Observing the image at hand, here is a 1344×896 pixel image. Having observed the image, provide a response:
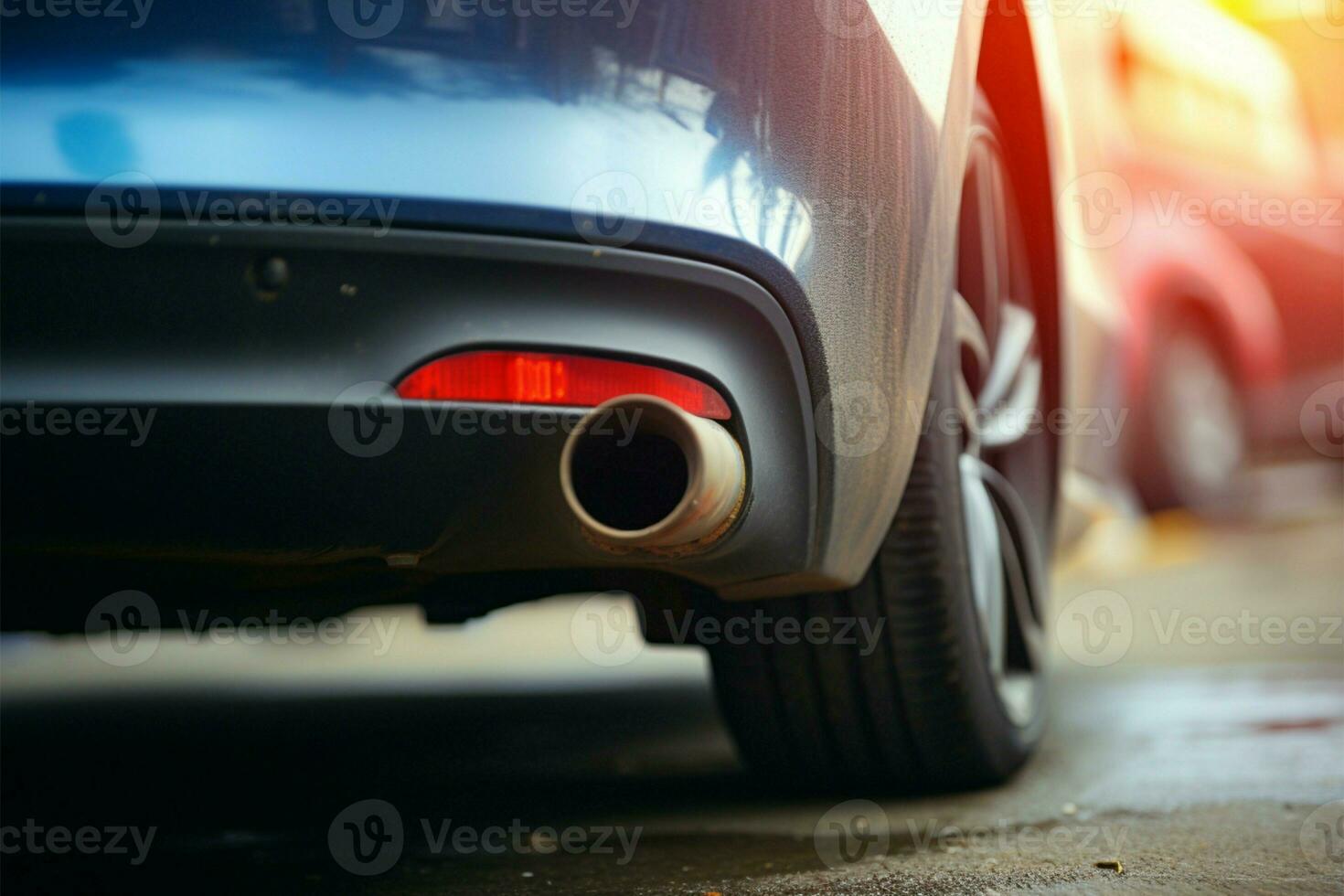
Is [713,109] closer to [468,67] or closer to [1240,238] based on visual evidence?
[468,67]

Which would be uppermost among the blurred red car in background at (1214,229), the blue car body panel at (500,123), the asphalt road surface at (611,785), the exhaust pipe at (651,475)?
the blurred red car in background at (1214,229)

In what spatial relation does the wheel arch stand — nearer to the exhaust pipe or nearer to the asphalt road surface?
the asphalt road surface

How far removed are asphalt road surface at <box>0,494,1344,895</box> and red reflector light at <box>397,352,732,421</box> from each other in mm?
493

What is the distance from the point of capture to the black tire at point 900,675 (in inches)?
69.1

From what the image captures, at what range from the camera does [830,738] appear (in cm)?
191

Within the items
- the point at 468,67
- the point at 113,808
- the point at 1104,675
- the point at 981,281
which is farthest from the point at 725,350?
the point at 1104,675

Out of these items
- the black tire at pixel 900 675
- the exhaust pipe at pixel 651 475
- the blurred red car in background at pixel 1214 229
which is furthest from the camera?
the blurred red car in background at pixel 1214 229

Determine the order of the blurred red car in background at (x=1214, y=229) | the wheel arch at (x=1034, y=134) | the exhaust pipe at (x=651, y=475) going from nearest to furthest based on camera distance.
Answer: the exhaust pipe at (x=651, y=475) < the wheel arch at (x=1034, y=134) < the blurred red car in background at (x=1214, y=229)

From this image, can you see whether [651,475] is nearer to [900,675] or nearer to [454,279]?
[454,279]

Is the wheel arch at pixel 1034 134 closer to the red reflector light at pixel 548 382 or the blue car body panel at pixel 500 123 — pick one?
the blue car body panel at pixel 500 123

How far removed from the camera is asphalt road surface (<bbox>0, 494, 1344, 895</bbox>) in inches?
63.1

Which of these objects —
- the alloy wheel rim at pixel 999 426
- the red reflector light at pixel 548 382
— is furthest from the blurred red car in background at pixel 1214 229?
the red reflector light at pixel 548 382

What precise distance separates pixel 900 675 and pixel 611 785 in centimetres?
54

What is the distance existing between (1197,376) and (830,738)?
10.8 feet
